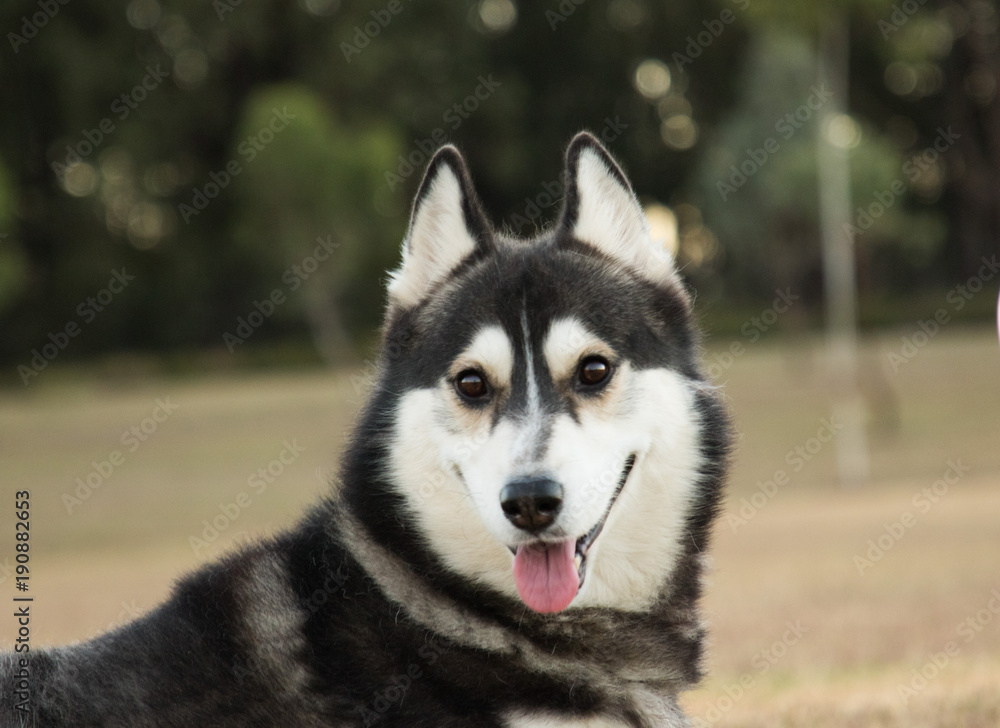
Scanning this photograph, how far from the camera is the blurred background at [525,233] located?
1139cm

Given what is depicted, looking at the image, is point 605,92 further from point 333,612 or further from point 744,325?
point 333,612

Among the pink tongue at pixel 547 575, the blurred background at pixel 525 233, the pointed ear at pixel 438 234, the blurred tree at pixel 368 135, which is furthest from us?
the blurred tree at pixel 368 135

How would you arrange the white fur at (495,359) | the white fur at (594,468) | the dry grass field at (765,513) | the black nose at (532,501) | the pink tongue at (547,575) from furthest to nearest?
the dry grass field at (765,513)
the white fur at (495,359)
the white fur at (594,468)
the pink tongue at (547,575)
the black nose at (532,501)

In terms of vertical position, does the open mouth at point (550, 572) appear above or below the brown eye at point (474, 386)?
below

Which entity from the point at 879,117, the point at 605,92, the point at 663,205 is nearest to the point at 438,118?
the point at 605,92

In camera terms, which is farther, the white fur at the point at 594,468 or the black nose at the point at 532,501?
the white fur at the point at 594,468

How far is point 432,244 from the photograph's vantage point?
4.14m

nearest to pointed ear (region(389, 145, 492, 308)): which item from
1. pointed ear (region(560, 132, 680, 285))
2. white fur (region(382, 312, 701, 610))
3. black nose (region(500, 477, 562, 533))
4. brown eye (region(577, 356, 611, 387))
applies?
pointed ear (region(560, 132, 680, 285))

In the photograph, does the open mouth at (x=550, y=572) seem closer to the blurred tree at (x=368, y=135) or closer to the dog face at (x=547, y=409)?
the dog face at (x=547, y=409)

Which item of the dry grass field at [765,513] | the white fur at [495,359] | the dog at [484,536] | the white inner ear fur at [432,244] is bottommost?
the dry grass field at [765,513]

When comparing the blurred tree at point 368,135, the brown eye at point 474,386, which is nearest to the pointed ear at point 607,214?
the brown eye at point 474,386

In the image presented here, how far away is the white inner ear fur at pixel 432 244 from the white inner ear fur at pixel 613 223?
46 cm

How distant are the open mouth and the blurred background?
1.22 metres

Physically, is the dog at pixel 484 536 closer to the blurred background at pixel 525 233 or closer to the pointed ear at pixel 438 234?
the pointed ear at pixel 438 234
